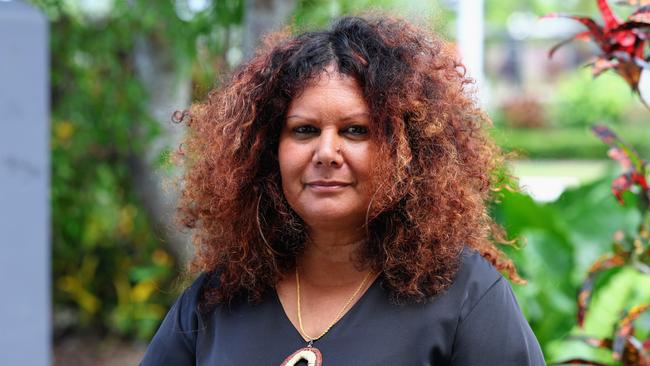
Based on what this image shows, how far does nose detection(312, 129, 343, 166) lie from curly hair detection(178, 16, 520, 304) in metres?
0.09

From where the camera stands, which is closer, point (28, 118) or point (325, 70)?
point (325, 70)

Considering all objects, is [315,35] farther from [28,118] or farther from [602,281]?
[602,281]

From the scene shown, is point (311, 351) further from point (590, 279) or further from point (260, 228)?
point (590, 279)

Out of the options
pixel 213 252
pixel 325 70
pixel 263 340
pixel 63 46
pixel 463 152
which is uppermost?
pixel 63 46

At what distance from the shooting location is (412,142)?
7.11 ft

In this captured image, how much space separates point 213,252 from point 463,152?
0.67 m

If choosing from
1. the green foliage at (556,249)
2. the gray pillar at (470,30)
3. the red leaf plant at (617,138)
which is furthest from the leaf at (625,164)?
the gray pillar at (470,30)

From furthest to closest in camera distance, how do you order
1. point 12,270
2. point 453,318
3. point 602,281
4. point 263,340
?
point 602,281 < point 12,270 < point 263,340 < point 453,318

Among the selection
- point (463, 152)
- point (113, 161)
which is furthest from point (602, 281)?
point (113, 161)

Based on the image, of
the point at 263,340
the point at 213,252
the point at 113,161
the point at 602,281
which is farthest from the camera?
the point at 113,161

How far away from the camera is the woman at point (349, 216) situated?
2076 mm

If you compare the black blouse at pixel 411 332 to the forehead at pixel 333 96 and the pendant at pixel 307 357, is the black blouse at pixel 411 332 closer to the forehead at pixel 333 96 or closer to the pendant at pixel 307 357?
the pendant at pixel 307 357

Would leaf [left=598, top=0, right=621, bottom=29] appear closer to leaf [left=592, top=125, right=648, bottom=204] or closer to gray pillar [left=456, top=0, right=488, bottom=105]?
leaf [left=592, top=125, right=648, bottom=204]

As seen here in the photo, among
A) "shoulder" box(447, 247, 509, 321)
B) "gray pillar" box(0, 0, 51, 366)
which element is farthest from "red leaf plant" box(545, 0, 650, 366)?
"gray pillar" box(0, 0, 51, 366)
